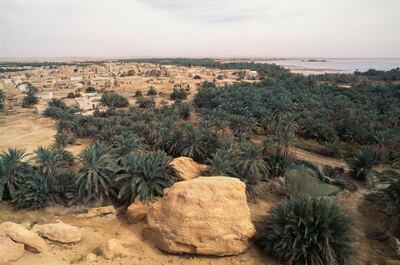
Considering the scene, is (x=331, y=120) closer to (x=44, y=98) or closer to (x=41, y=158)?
(x=41, y=158)

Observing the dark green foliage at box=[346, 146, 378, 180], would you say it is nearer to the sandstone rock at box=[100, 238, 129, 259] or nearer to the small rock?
the sandstone rock at box=[100, 238, 129, 259]

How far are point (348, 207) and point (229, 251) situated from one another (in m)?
12.3

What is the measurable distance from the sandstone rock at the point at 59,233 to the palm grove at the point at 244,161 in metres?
5.15

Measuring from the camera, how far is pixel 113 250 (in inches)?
587

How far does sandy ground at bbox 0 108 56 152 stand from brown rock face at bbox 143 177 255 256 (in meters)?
27.4

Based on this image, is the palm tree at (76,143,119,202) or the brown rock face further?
the palm tree at (76,143,119,202)

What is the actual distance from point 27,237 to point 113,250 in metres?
4.14

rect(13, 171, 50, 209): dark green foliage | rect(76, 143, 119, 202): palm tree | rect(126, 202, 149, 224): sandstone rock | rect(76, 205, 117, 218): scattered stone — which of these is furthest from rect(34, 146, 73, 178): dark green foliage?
rect(126, 202, 149, 224): sandstone rock

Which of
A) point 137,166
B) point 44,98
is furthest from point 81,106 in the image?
point 137,166

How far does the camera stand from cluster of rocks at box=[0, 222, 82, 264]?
13445 mm

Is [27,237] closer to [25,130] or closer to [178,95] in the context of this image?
[25,130]

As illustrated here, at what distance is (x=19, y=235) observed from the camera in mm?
14102

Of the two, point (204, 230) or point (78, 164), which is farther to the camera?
point (78, 164)

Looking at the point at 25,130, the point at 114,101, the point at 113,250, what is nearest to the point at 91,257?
the point at 113,250
